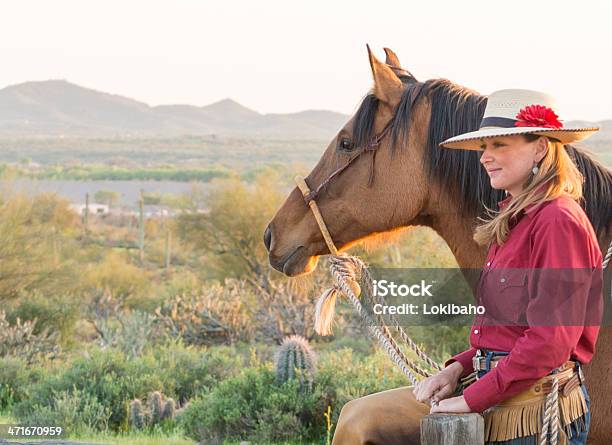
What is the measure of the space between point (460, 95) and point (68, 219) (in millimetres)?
30454

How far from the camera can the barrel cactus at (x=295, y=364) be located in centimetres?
911

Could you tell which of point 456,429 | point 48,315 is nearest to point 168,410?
point 48,315

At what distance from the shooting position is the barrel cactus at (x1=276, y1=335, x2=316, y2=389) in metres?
9.11

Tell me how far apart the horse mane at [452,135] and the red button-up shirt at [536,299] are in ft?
2.97

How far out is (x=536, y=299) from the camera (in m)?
2.80

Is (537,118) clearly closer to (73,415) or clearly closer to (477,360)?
(477,360)

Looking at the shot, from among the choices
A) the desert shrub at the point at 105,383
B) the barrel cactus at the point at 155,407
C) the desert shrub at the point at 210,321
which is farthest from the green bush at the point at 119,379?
the desert shrub at the point at 210,321

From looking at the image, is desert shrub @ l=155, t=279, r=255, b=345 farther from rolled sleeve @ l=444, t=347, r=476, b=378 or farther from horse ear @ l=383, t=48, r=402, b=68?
rolled sleeve @ l=444, t=347, r=476, b=378

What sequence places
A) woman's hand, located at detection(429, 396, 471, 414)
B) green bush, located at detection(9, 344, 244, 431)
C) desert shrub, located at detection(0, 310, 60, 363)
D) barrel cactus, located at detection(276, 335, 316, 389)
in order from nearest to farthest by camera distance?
woman's hand, located at detection(429, 396, 471, 414)
barrel cactus, located at detection(276, 335, 316, 389)
green bush, located at detection(9, 344, 244, 431)
desert shrub, located at detection(0, 310, 60, 363)

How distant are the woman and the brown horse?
2.36ft

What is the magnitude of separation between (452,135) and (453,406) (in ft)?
4.73

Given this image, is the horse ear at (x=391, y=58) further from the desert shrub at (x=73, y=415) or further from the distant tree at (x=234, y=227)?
the distant tree at (x=234, y=227)

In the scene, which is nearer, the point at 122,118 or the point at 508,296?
the point at 508,296

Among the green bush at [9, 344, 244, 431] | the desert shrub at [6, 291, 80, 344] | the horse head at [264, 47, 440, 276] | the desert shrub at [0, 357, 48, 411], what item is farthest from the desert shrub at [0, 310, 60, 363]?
the horse head at [264, 47, 440, 276]
